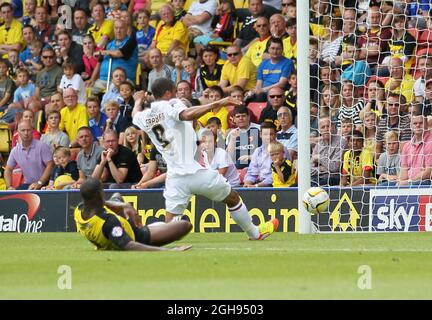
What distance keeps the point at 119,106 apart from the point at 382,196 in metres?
6.53

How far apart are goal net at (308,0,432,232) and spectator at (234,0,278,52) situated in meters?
1.77

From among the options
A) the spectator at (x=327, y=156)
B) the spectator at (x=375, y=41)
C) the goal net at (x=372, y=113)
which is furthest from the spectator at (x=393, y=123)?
the spectator at (x=375, y=41)

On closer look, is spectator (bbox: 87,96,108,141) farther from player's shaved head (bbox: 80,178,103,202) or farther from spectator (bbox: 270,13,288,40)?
player's shaved head (bbox: 80,178,103,202)

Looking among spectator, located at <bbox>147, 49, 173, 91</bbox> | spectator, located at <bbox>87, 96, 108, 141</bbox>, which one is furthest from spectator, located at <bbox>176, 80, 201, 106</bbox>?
spectator, located at <bbox>87, 96, 108, 141</bbox>

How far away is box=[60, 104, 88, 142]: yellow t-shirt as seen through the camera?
23234 mm

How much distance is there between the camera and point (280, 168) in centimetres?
1955

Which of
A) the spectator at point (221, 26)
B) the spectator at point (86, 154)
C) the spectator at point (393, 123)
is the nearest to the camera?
the spectator at point (393, 123)

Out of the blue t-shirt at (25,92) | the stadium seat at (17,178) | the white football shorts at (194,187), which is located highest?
the blue t-shirt at (25,92)

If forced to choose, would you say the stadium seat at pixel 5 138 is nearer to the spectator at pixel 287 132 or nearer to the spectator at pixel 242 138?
the spectator at pixel 242 138

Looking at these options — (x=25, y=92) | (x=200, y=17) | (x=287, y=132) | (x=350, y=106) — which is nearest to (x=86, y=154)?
(x=25, y=92)

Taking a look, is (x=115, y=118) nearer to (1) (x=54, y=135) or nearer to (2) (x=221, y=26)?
(1) (x=54, y=135)

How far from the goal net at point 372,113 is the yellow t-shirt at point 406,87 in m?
0.02

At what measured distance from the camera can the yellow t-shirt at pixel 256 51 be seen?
70.6 feet

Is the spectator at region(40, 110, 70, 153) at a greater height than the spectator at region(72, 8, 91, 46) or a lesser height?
lesser
